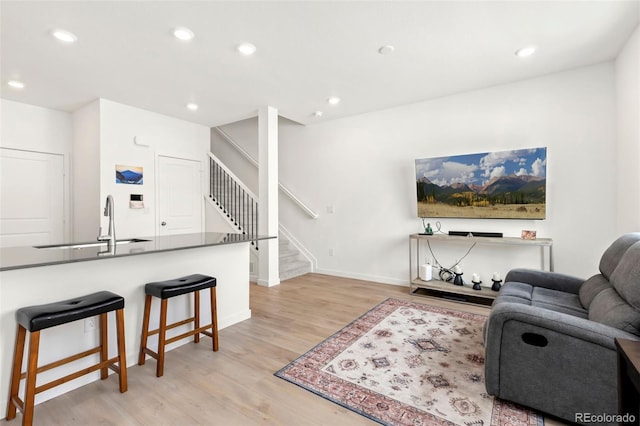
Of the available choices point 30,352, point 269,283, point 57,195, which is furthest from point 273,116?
point 30,352

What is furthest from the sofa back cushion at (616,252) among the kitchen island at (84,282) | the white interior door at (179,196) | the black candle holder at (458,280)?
the white interior door at (179,196)

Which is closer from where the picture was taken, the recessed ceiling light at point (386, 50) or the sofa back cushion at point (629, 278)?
the sofa back cushion at point (629, 278)

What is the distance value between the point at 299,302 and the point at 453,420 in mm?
2325

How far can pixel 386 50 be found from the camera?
2902 millimetres

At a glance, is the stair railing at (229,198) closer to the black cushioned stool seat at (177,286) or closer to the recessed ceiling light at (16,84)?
the recessed ceiling light at (16,84)

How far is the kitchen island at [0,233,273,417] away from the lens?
174 centimetres

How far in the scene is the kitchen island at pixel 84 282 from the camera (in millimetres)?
1743

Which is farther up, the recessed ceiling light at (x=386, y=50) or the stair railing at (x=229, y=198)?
the recessed ceiling light at (x=386, y=50)

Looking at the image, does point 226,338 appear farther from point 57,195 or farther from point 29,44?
point 57,195

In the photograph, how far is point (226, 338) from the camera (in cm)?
276

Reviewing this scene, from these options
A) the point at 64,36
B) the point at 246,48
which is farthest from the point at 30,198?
the point at 246,48

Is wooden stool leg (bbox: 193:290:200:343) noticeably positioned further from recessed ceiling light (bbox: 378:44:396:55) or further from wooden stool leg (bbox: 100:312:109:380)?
recessed ceiling light (bbox: 378:44:396:55)

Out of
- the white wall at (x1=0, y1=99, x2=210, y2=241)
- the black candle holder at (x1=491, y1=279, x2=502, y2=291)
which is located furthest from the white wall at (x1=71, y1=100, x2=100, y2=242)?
the black candle holder at (x1=491, y1=279, x2=502, y2=291)

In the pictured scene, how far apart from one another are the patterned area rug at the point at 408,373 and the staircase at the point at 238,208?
2430 mm
